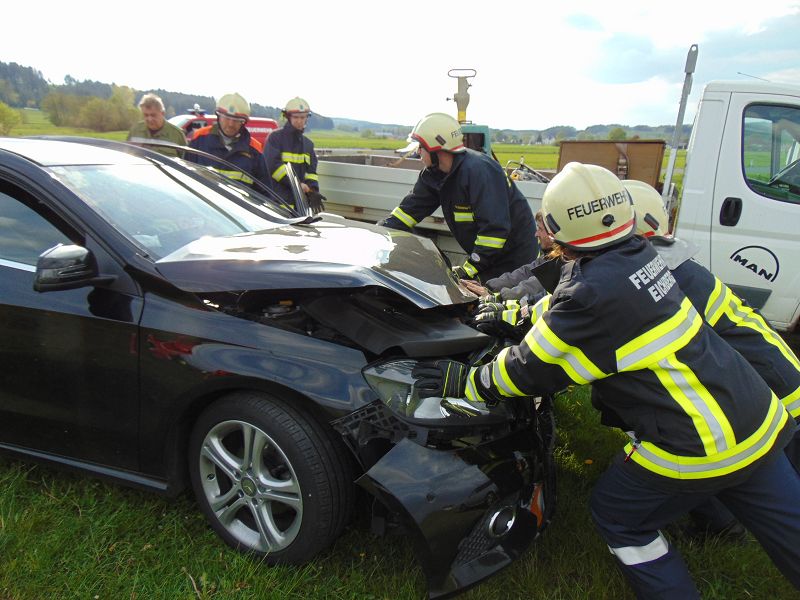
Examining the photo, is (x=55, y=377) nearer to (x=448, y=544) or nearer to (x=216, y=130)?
(x=448, y=544)

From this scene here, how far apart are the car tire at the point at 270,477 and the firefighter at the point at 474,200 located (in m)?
1.84

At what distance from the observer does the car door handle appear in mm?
4332

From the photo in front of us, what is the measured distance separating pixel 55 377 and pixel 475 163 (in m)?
2.77

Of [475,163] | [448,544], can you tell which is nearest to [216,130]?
[475,163]

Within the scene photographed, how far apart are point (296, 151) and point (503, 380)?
4776 millimetres

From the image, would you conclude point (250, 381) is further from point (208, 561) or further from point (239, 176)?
point (239, 176)

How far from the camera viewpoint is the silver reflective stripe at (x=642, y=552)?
1.93 meters

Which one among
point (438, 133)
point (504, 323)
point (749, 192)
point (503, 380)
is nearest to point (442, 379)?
point (503, 380)

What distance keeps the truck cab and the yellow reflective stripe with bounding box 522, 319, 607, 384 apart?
3.29 metres

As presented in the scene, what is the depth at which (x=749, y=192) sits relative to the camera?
14.2ft

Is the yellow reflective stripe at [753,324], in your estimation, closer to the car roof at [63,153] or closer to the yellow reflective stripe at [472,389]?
the yellow reflective stripe at [472,389]

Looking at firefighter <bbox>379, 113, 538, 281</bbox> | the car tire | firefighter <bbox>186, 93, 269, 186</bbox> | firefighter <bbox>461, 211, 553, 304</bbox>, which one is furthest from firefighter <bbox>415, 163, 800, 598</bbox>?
firefighter <bbox>186, 93, 269, 186</bbox>

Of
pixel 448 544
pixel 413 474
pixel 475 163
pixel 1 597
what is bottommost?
pixel 1 597

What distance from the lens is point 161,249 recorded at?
238 cm
